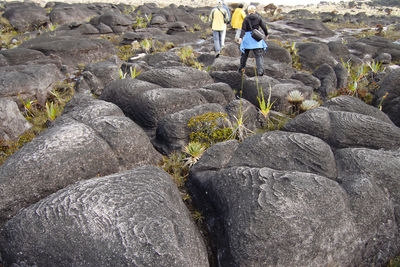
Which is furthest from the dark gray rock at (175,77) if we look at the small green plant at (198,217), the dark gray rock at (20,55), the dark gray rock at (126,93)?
the dark gray rock at (20,55)

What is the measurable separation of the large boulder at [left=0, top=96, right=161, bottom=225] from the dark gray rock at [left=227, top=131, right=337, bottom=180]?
2543 mm

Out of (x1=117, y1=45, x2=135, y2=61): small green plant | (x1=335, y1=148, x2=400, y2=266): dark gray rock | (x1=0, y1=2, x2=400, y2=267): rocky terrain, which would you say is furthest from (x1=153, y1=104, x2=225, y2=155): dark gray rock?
(x1=117, y1=45, x2=135, y2=61): small green plant

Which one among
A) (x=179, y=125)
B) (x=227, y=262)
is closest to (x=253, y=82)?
(x=179, y=125)

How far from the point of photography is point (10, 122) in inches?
324

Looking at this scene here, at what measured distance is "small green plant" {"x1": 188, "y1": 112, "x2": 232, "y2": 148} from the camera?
24.9 ft

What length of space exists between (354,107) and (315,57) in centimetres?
930

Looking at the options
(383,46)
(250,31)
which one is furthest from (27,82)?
(383,46)

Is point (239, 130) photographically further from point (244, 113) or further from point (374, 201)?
point (374, 201)

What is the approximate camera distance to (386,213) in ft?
17.3

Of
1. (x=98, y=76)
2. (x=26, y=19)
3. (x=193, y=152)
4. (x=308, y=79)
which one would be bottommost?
(x=308, y=79)

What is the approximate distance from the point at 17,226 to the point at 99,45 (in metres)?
14.9

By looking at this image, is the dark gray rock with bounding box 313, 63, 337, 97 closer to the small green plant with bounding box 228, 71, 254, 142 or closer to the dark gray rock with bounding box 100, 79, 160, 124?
the small green plant with bounding box 228, 71, 254, 142

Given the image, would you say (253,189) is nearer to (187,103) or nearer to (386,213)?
(386,213)

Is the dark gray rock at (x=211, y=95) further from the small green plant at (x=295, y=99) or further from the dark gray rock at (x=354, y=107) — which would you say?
the dark gray rock at (x=354, y=107)
